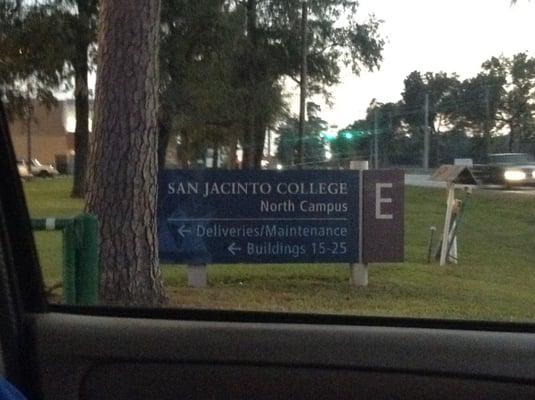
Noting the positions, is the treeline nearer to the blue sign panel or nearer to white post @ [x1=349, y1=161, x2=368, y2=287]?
white post @ [x1=349, y1=161, x2=368, y2=287]

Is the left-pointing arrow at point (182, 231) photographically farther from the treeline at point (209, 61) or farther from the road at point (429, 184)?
the road at point (429, 184)

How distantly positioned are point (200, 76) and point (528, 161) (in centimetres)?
181

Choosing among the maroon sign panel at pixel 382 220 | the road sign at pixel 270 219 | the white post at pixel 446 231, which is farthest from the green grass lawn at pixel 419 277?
the road sign at pixel 270 219

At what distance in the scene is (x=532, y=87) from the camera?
3434mm

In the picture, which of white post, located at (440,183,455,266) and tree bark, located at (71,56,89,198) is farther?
tree bark, located at (71,56,89,198)

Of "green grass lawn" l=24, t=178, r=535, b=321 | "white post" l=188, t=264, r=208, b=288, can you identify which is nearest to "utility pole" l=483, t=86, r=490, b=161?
"green grass lawn" l=24, t=178, r=535, b=321

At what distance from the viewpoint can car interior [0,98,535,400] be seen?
262 cm

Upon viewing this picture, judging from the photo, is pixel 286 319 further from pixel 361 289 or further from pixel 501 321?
pixel 361 289

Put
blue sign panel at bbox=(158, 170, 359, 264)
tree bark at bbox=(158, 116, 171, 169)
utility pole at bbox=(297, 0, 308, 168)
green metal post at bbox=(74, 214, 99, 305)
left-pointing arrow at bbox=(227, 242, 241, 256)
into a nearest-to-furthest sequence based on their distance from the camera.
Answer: utility pole at bbox=(297, 0, 308, 168)
green metal post at bbox=(74, 214, 99, 305)
tree bark at bbox=(158, 116, 171, 169)
blue sign panel at bbox=(158, 170, 359, 264)
left-pointing arrow at bbox=(227, 242, 241, 256)

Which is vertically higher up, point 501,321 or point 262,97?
point 262,97

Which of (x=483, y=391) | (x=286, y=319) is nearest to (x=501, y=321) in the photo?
(x=483, y=391)

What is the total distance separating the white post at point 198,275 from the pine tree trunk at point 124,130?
0.65 feet

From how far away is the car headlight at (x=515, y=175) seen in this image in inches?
138

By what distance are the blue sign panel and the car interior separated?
3.03 m
